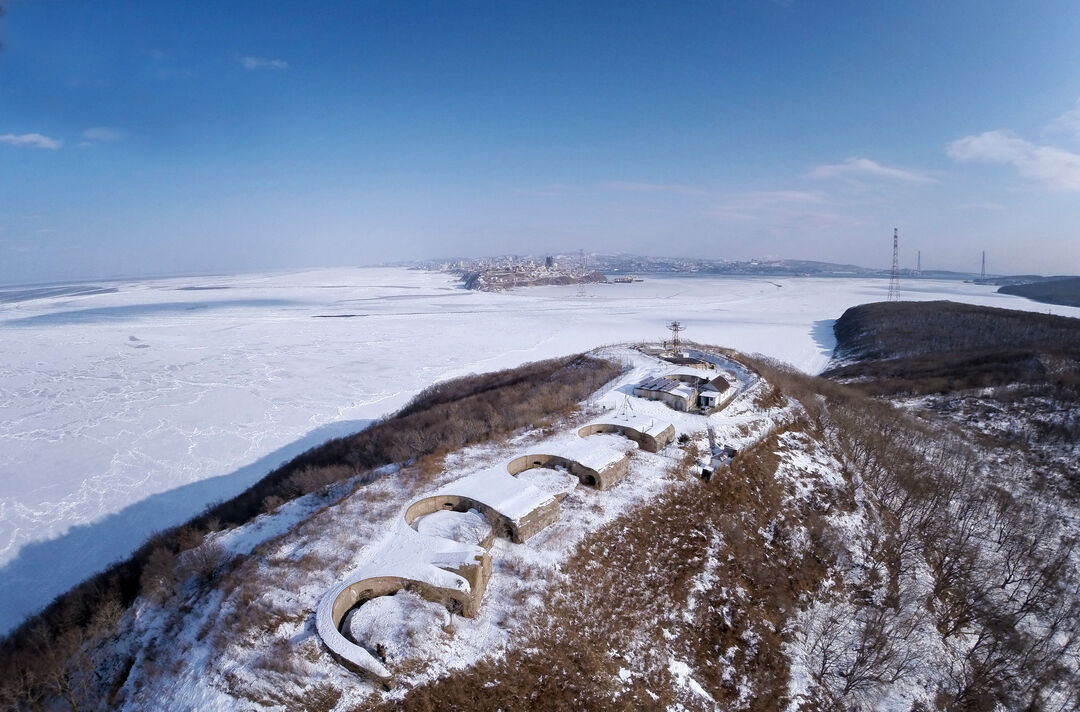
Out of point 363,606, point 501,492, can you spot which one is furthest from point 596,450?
point 363,606

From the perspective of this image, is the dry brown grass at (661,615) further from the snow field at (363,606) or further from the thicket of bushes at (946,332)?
the thicket of bushes at (946,332)

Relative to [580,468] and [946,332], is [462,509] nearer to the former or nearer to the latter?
[580,468]

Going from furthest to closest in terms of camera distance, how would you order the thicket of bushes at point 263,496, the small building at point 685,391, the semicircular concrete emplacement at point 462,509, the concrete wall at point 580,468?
1. the small building at point 685,391
2. the concrete wall at point 580,468
3. the semicircular concrete emplacement at point 462,509
4. the thicket of bushes at point 263,496

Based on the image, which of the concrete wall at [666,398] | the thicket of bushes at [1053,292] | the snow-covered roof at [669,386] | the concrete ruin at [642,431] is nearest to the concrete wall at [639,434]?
the concrete ruin at [642,431]

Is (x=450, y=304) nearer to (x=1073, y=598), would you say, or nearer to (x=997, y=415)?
(x=997, y=415)

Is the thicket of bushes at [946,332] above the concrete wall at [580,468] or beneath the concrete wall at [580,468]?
above

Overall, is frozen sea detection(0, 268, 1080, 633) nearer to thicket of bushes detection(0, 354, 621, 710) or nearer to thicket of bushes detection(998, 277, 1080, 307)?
thicket of bushes detection(0, 354, 621, 710)
